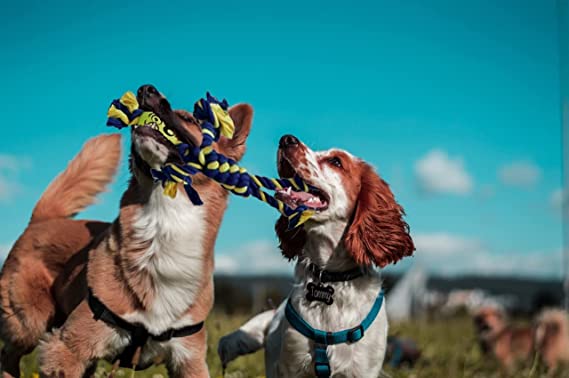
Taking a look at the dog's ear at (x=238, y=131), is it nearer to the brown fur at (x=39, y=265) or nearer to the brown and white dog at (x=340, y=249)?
the brown and white dog at (x=340, y=249)

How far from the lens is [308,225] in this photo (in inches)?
172

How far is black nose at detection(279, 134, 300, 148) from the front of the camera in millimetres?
4330

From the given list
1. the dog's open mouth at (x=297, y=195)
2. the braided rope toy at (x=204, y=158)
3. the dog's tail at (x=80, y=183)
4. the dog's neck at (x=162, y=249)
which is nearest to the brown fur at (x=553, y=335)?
the dog's open mouth at (x=297, y=195)

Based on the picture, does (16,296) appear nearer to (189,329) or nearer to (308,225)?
(189,329)

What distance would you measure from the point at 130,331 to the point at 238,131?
1501mm

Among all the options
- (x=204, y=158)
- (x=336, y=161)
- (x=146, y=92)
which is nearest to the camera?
(x=204, y=158)

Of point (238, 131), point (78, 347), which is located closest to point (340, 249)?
point (238, 131)

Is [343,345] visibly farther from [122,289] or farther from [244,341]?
[122,289]

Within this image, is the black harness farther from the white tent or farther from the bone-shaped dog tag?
the white tent

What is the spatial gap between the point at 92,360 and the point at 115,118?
4.97ft

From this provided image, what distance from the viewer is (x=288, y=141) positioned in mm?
4340

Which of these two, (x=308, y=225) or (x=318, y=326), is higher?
(x=308, y=225)

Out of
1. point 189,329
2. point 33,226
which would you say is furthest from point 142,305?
point 33,226

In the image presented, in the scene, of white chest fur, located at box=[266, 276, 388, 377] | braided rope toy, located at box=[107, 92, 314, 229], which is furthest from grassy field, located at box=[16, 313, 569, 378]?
braided rope toy, located at box=[107, 92, 314, 229]
